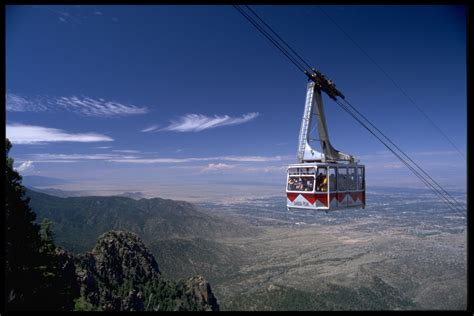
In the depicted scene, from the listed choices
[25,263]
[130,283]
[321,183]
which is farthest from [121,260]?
[321,183]

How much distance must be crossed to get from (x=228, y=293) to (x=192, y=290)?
208ft

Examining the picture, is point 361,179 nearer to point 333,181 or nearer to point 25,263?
point 333,181

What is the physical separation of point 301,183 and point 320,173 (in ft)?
3.60

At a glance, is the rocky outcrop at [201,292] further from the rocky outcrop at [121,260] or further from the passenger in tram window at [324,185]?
the passenger in tram window at [324,185]

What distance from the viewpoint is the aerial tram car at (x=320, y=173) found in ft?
52.5

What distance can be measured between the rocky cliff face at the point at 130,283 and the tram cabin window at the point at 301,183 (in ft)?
291

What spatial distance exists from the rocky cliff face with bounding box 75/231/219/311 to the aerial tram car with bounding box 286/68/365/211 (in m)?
89.1

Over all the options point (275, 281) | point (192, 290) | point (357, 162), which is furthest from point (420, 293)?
point (357, 162)

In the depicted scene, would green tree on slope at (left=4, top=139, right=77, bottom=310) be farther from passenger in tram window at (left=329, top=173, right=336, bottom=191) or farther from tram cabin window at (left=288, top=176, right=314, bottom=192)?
passenger in tram window at (left=329, top=173, right=336, bottom=191)

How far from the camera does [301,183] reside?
1658cm

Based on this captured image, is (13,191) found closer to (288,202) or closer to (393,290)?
(288,202)

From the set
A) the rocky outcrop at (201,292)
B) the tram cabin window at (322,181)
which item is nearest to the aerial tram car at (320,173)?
the tram cabin window at (322,181)

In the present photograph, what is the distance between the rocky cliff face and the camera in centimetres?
10129
